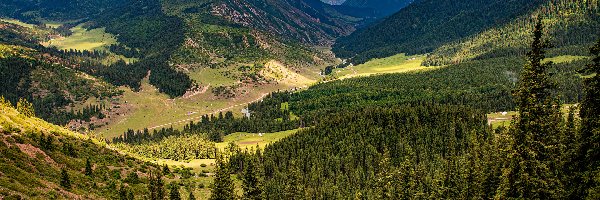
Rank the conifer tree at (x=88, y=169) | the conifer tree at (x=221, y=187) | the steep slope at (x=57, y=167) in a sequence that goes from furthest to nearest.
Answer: the conifer tree at (x=88, y=169), the conifer tree at (x=221, y=187), the steep slope at (x=57, y=167)

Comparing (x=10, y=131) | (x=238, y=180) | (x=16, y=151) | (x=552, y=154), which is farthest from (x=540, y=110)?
(x=238, y=180)

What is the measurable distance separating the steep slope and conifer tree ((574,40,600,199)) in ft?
255

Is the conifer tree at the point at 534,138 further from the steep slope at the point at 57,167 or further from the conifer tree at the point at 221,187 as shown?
the steep slope at the point at 57,167

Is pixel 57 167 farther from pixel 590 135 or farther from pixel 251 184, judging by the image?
pixel 590 135

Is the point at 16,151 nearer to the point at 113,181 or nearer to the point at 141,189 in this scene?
the point at 113,181

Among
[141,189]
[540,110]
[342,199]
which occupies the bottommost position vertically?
[342,199]

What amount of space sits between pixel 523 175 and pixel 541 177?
2787 millimetres

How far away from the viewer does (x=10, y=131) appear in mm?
92625

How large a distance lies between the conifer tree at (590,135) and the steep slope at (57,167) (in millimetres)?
77849

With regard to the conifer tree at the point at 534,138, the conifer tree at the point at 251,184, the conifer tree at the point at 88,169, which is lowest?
the conifer tree at the point at 251,184

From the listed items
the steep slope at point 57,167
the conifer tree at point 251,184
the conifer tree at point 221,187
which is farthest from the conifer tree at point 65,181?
the conifer tree at point 251,184

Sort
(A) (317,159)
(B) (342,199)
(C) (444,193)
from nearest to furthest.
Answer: (C) (444,193) → (B) (342,199) → (A) (317,159)

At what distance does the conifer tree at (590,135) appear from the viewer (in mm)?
53281

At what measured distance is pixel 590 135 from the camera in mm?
55656
